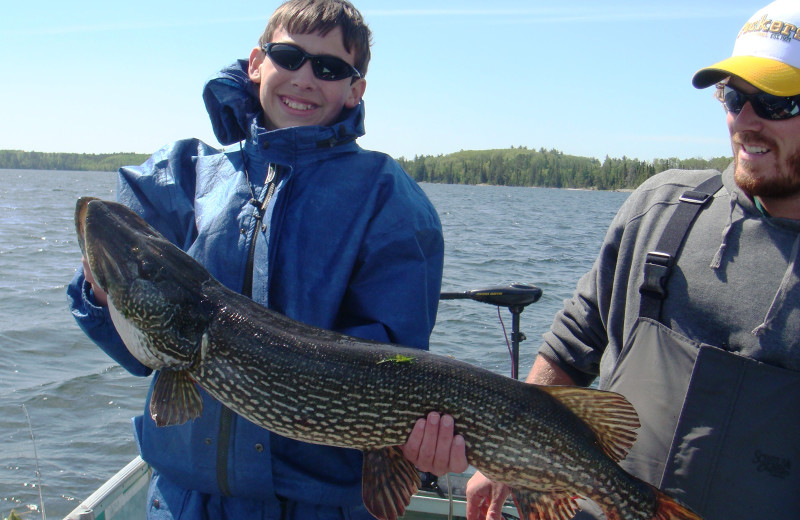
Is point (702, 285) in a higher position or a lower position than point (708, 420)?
higher

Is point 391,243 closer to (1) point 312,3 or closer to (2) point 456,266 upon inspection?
(1) point 312,3

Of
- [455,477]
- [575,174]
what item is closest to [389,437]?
[455,477]

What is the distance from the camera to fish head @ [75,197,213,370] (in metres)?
2.55

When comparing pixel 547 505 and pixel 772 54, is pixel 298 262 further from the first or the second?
pixel 772 54

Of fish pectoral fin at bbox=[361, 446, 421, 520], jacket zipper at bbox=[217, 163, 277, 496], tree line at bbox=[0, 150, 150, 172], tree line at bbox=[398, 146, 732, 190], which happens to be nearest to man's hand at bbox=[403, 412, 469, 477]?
fish pectoral fin at bbox=[361, 446, 421, 520]

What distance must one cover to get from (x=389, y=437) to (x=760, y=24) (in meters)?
2.14

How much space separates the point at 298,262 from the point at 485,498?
4.44 ft

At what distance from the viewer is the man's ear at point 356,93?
286 centimetres

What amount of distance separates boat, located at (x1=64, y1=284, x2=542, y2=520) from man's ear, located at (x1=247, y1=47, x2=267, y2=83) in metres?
1.80

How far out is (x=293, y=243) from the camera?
2545 millimetres

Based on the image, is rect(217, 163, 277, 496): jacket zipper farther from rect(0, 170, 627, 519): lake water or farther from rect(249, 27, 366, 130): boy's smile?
rect(0, 170, 627, 519): lake water

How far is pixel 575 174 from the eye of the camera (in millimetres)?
140375

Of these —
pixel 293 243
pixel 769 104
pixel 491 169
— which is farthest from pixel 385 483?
pixel 491 169

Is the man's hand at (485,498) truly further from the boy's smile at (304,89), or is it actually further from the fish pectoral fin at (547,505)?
the boy's smile at (304,89)
